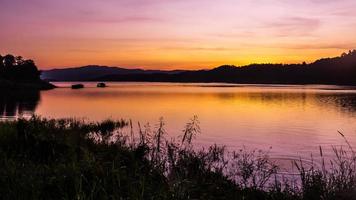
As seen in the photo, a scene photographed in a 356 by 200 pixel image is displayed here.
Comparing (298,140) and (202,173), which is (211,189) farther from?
(298,140)

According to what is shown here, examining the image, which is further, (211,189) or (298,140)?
(298,140)

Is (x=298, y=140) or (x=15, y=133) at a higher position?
(x=15, y=133)

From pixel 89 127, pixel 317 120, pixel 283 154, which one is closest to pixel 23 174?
pixel 283 154

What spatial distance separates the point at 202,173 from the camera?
1484cm

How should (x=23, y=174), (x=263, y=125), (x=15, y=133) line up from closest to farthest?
(x=23, y=174) < (x=15, y=133) < (x=263, y=125)

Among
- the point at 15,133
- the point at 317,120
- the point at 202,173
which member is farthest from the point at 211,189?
the point at 317,120

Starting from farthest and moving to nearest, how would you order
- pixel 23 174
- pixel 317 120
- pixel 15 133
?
pixel 317 120 → pixel 15 133 → pixel 23 174

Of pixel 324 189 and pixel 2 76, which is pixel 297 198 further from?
pixel 2 76

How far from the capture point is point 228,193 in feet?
41.6

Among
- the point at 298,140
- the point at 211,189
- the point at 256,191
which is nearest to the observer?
the point at 211,189

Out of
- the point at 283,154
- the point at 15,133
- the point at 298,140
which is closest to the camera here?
the point at 15,133

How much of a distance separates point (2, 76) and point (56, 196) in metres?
197

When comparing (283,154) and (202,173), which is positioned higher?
(202,173)

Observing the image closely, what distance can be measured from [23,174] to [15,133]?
896 cm
